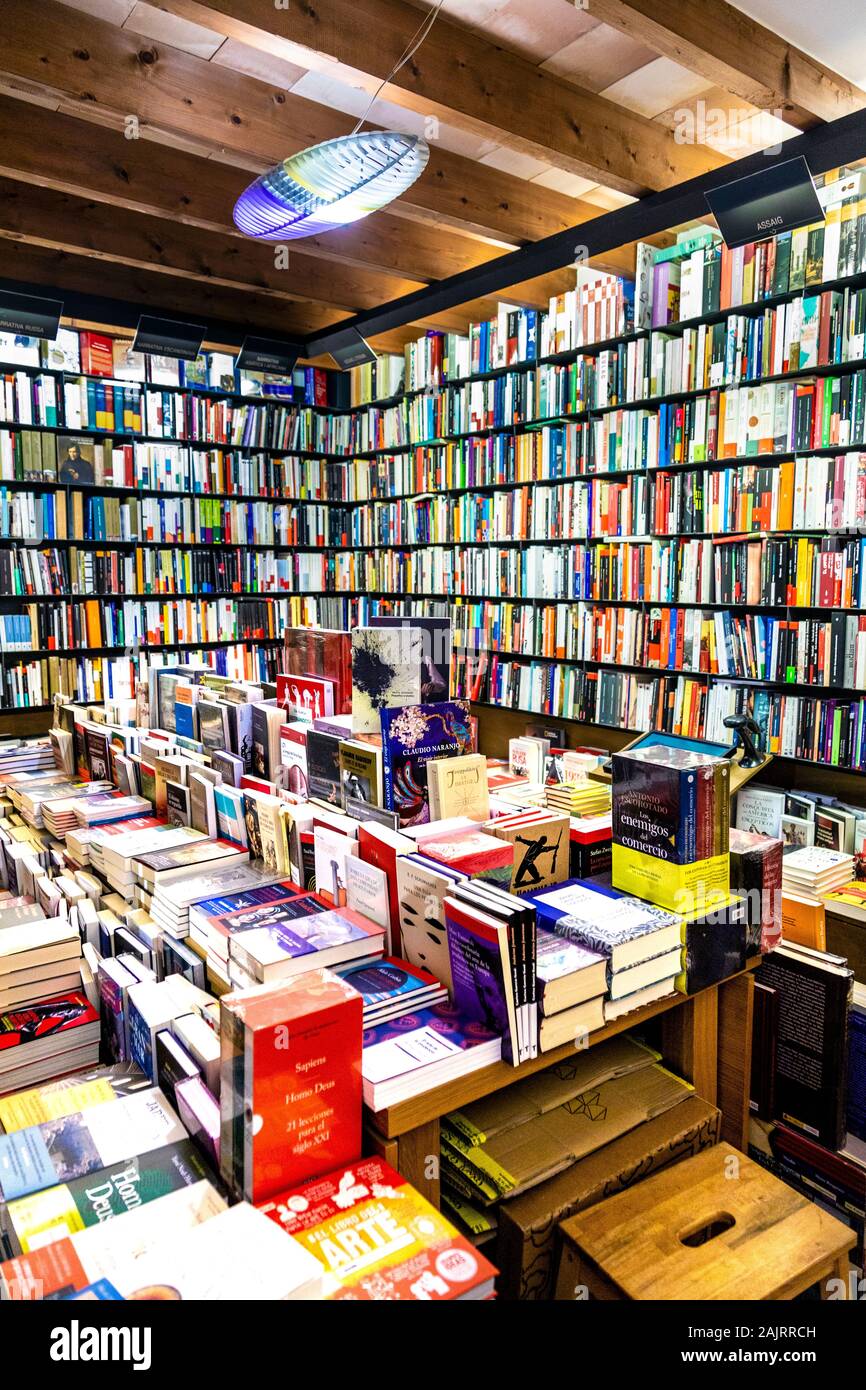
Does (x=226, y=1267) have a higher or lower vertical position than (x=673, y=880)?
lower

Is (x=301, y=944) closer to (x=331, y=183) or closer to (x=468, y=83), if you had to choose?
(x=331, y=183)

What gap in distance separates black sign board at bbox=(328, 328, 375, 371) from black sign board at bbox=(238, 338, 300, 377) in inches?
21.7

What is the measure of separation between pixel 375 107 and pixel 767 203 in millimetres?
1590

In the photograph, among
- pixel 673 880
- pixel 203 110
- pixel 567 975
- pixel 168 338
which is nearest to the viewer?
pixel 567 975

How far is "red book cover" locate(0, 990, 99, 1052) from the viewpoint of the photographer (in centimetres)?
165

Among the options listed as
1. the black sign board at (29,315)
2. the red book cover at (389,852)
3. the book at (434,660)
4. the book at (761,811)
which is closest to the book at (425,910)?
the red book cover at (389,852)

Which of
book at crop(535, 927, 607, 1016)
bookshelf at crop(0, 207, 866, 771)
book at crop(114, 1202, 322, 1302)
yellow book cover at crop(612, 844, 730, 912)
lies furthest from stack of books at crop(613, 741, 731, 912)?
bookshelf at crop(0, 207, 866, 771)

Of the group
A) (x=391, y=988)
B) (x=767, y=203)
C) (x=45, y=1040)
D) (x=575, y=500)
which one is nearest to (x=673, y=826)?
(x=391, y=988)

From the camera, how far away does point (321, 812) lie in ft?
6.43

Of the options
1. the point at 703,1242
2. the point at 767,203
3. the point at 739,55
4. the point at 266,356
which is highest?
the point at 739,55

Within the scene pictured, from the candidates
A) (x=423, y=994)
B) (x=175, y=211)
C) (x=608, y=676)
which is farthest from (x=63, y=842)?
(x=175, y=211)

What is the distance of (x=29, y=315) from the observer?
4.48m

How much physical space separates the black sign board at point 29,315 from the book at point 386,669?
3.47 meters

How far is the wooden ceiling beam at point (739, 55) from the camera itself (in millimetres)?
2490
